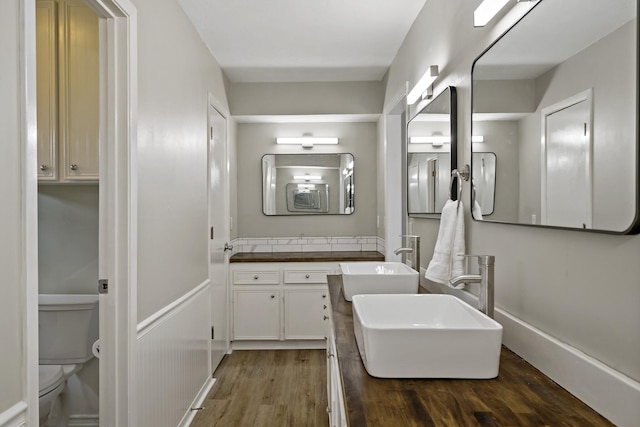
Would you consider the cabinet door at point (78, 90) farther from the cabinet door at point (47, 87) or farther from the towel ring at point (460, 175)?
the towel ring at point (460, 175)

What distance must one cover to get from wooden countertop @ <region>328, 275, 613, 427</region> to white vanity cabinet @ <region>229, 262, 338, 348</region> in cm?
248

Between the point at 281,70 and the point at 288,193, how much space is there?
1.21 meters

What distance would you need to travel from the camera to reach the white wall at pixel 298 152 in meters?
4.00

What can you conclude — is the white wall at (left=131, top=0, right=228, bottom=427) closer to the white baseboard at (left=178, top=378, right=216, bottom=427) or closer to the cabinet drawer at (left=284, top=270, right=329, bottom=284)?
the white baseboard at (left=178, top=378, right=216, bottom=427)

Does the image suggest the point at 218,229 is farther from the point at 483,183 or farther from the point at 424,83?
the point at 483,183

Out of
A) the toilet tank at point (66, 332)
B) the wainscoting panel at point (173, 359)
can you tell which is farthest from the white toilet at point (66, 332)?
the wainscoting panel at point (173, 359)

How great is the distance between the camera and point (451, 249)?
5.16 ft

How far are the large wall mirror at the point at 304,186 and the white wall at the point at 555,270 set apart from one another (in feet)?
6.98

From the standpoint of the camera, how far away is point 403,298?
1383 millimetres

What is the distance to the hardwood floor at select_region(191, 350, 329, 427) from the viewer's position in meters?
2.44

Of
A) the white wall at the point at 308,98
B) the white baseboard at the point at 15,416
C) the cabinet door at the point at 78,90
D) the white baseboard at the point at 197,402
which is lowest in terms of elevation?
the white baseboard at the point at 197,402

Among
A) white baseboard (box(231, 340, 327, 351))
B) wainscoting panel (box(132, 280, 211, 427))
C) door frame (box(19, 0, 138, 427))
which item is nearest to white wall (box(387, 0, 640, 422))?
door frame (box(19, 0, 138, 427))

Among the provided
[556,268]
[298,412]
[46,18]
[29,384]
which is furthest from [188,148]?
[556,268]

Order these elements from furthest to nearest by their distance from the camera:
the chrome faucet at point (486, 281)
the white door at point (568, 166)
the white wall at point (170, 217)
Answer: the white wall at point (170, 217)
the chrome faucet at point (486, 281)
the white door at point (568, 166)
